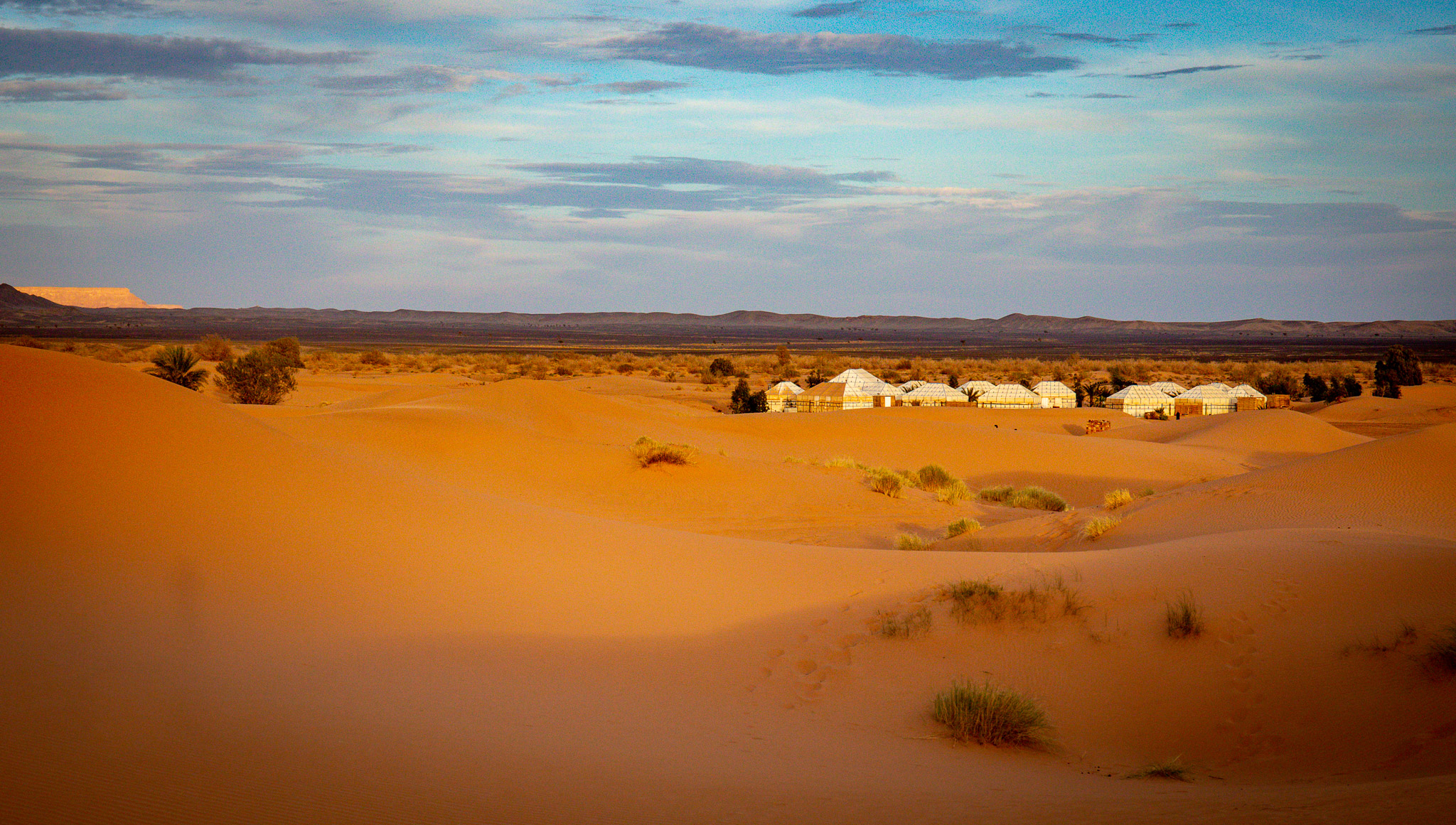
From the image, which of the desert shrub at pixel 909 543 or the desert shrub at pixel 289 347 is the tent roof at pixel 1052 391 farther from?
the desert shrub at pixel 289 347

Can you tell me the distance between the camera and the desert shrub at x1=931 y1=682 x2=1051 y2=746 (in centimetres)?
659

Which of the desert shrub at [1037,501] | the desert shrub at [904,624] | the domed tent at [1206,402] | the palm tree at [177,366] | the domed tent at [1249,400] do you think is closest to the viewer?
the desert shrub at [904,624]

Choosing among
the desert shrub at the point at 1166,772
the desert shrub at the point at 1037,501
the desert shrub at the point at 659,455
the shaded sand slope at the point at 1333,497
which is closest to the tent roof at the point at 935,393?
the desert shrub at the point at 1037,501

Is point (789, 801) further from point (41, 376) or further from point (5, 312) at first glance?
point (5, 312)

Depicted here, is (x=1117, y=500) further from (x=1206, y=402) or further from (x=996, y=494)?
(x=1206, y=402)

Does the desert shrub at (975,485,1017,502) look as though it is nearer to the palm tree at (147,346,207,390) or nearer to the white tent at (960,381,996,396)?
the palm tree at (147,346,207,390)

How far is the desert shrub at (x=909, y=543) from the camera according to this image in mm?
14398

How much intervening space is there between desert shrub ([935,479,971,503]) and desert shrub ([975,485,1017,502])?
1.56 ft

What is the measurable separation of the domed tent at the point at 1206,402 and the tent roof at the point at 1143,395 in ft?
6.70

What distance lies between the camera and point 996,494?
23062 millimetres

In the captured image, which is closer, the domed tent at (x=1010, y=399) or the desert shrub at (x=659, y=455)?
the desert shrub at (x=659, y=455)

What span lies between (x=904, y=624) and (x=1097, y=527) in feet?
23.5

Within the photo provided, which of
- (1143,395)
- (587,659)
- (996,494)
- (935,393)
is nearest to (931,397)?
(935,393)

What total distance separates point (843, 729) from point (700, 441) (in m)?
22.1
